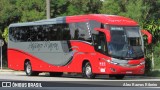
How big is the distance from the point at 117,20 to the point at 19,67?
31.3 ft

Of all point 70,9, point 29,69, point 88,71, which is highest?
point 70,9

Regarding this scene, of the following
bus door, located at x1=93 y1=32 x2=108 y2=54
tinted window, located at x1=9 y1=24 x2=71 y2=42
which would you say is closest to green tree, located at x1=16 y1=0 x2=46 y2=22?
tinted window, located at x1=9 y1=24 x2=71 y2=42

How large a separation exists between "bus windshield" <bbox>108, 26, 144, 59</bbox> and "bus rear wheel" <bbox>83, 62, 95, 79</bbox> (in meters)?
1.87

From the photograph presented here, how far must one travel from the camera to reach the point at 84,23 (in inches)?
1105

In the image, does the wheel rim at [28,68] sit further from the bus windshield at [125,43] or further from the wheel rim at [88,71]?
the bus windshield at [125,43]

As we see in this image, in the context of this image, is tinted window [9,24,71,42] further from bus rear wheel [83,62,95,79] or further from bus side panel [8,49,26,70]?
bus rear wheel [83,62,95,79]

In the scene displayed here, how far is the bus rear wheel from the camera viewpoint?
27.7m

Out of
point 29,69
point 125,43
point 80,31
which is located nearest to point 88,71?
point 80,31

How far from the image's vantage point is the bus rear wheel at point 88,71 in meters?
27.7

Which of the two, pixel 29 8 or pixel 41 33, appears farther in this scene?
pixel 29 8

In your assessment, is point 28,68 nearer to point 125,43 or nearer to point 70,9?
point 125,43

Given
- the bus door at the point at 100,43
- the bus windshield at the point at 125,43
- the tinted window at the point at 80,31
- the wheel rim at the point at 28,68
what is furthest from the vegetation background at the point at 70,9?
the bus door at the point at 100,43

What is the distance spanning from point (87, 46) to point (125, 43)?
7.15ft

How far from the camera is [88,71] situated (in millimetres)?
28047
